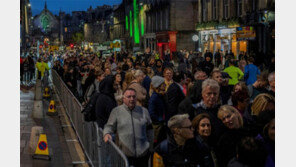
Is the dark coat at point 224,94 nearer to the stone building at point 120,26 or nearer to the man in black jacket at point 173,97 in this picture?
the man in black jacket at point 173,97

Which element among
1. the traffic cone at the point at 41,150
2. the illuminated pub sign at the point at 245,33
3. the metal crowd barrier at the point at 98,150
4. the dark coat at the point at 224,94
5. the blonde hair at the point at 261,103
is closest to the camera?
the metal crowd barrier at the point at 98,150

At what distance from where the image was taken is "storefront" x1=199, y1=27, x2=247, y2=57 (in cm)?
Result: 3637

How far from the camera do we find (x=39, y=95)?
1653 cm

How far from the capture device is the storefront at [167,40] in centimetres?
5681

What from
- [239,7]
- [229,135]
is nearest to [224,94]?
[229,135]

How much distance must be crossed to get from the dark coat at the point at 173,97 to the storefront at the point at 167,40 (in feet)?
155

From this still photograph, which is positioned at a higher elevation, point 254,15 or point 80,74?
point 254,15

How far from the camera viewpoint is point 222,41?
40438 mm

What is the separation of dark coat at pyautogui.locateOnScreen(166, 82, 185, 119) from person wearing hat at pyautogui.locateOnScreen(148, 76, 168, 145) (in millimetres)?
818

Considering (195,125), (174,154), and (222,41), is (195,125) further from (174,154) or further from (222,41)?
(222,41)

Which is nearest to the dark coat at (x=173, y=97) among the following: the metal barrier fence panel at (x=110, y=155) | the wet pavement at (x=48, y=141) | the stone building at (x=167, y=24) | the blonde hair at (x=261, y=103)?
the metal barrier fence panel at (x=110, y=155)
